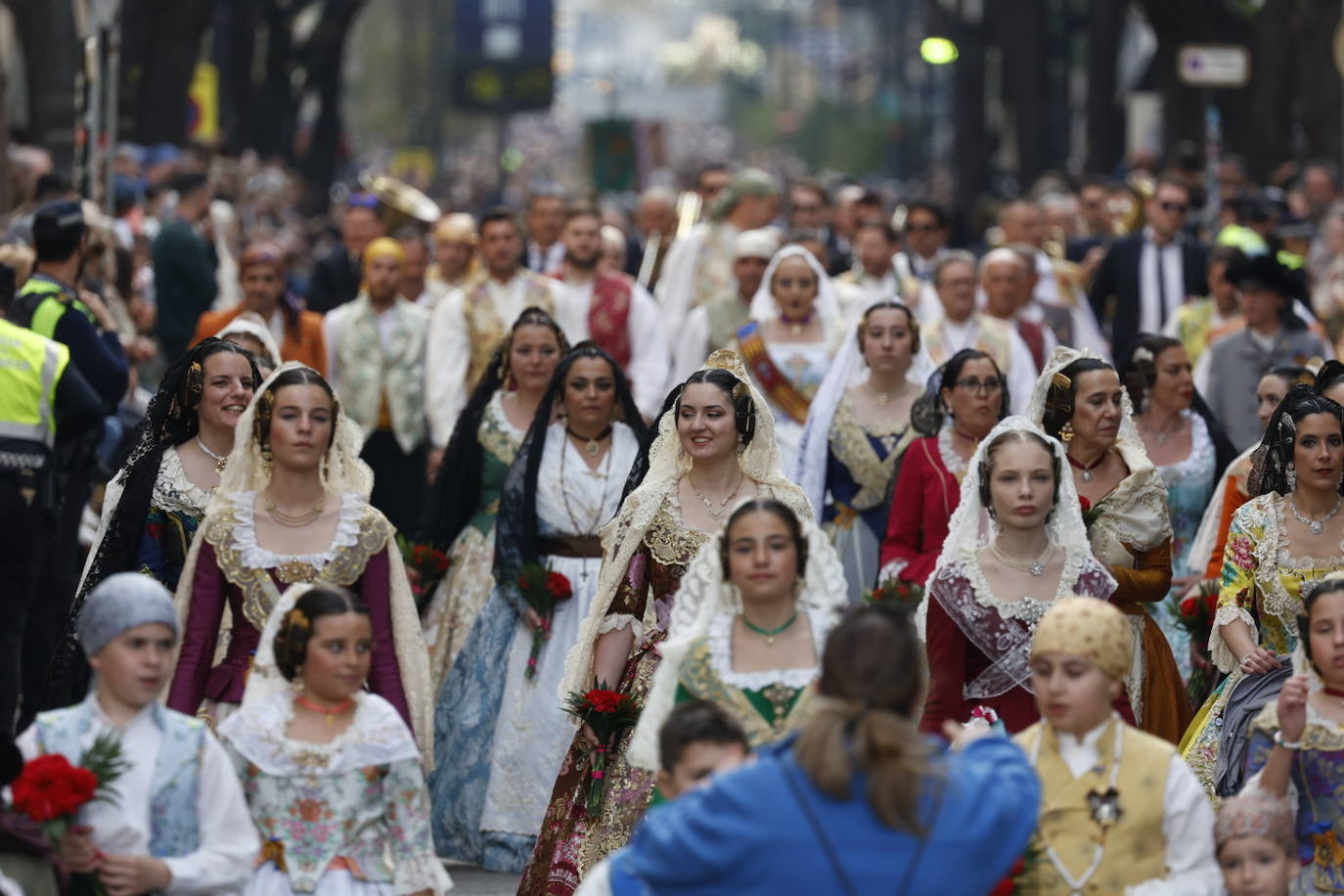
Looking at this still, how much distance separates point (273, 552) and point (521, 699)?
2.48 meters

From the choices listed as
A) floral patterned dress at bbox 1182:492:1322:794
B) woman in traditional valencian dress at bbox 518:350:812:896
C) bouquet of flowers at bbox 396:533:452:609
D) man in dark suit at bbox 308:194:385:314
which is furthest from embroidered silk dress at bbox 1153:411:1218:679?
man in dark suit at bbox 308:194:385:314

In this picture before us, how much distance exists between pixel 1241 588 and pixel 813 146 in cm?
7536

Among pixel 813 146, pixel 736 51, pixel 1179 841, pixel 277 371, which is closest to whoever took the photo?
pixel 1179 841

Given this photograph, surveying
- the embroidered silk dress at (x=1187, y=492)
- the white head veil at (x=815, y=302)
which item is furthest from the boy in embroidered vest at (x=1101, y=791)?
the white head veil at (x=815, y=302)

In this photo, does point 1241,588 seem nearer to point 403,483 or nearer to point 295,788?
point 295,788

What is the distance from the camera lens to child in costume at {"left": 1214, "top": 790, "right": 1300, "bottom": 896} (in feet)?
21.9

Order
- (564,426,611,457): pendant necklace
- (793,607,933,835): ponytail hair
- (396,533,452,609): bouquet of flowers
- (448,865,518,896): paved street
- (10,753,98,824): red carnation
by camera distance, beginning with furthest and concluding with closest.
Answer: (396,533,452,609): bouquet of flowers < (564,426,611,457): pendant necklace < (448,865,518,896): paved street < (10,753,98,824): red carnation < (793,607,933,835): ponytail hair

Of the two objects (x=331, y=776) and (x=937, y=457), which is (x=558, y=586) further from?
Answer: (x=331, y=776)

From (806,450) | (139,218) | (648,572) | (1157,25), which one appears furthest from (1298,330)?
(1157,25)

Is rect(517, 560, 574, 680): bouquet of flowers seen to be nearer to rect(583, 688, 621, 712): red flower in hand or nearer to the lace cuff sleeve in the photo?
rect(583, 688, 621, 712): red flower in hand

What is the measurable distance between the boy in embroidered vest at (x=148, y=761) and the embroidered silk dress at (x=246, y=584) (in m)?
1.29

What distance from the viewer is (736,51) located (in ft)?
461

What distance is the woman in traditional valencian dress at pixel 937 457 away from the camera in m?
9.98

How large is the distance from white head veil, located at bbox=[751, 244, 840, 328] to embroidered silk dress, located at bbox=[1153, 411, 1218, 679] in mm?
2618
